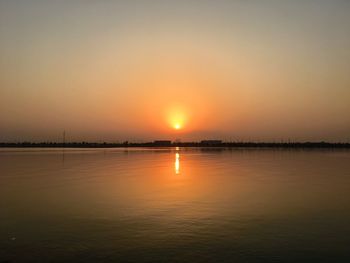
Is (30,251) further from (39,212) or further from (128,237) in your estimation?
(39,212)

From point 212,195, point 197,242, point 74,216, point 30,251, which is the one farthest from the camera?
point 212,195

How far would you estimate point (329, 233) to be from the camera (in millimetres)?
15305

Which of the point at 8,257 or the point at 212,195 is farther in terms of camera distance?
the point at 212,195

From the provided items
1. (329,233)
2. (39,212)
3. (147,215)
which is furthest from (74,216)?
(329,233)

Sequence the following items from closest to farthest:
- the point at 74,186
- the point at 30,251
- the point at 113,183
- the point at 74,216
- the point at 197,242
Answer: the point at 30,251 → the point at 197,242 → the point at 74,216 → the point at 74,186 → the point at 113,183

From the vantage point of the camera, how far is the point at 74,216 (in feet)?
60.6

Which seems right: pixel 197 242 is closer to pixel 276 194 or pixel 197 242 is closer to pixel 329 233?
pixel 329 233

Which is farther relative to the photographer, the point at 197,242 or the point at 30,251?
the point at 197,242

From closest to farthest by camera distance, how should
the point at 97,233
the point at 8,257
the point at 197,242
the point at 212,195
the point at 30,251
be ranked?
the point at 8,257 → the point at 30,251 → the point at 197,242 → the point at 97,233 → the point at 212,195

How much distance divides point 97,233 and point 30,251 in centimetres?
307

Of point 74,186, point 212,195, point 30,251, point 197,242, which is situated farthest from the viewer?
point 74,186

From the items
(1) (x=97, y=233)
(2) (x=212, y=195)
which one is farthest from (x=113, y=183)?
(1) (x=97, y=233)

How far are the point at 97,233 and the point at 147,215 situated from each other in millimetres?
3974

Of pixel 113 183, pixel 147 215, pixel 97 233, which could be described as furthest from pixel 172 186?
pixel 97 233
